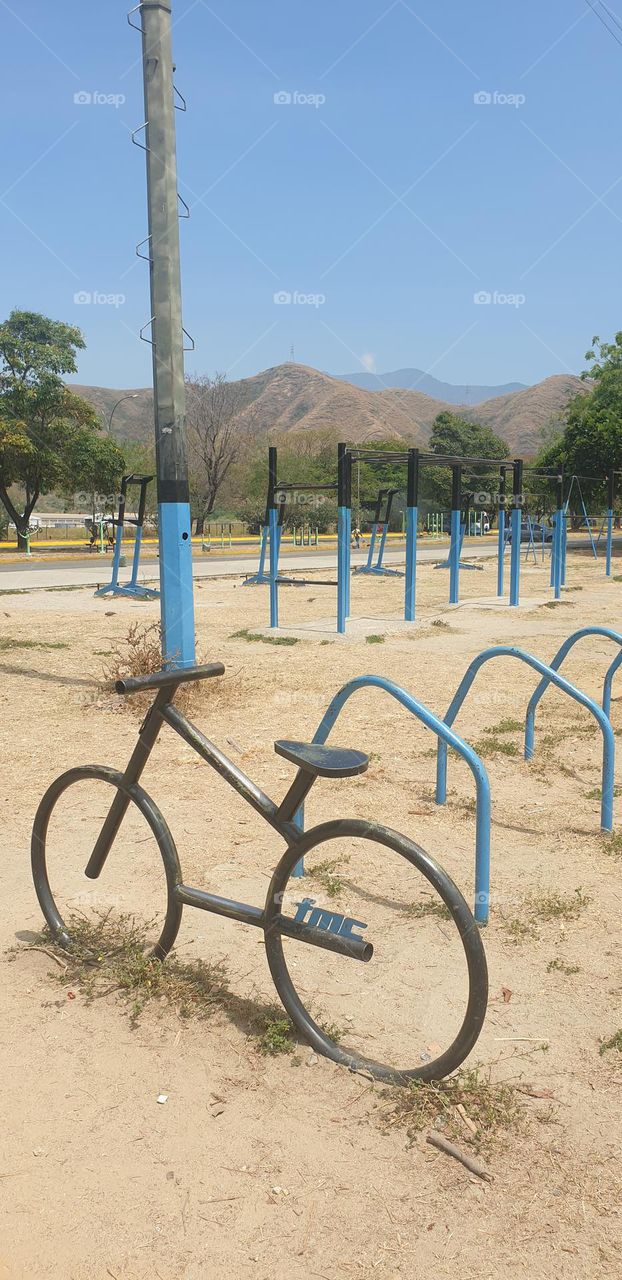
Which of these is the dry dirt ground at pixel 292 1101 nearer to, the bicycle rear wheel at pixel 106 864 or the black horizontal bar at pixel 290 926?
the bicycle rear wheel at pixel 106 864

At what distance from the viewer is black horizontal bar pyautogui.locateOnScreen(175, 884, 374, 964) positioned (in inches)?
98.8

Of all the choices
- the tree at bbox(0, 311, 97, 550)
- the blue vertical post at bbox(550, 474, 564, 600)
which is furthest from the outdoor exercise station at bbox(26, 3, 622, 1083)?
the tree at bbox(0, 311, 97, 550)

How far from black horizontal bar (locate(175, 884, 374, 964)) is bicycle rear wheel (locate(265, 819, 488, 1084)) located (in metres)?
0.02

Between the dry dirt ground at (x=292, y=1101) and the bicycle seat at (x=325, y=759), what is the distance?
2.63 feet

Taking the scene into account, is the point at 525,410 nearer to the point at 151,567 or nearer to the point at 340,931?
the point at 151,567

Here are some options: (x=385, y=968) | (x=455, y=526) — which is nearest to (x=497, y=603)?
(x=455, y=526)

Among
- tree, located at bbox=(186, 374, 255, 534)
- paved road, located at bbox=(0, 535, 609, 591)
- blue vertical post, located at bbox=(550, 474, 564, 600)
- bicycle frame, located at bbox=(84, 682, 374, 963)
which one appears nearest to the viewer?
bicycle frame, located at bbox=(84, 682, 374, 963)

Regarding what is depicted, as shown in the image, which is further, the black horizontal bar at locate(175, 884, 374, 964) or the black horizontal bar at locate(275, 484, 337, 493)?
the black horizontal bar at locate(275, 484, 337, 493)

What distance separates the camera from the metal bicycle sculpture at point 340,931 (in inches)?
97.0

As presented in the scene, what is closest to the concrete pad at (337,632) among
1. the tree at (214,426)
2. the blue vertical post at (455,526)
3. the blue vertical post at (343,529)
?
the blue vertical post at (343,529)

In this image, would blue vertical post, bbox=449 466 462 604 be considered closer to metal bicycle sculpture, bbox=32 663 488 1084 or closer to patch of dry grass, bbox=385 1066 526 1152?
metal bicycle sculpture, bbox=32 663 488 1084

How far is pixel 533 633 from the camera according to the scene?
38.2 ft

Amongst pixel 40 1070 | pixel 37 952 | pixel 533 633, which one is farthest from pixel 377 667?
pixel 40 1070

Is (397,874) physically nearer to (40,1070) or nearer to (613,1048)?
(613,1048)
